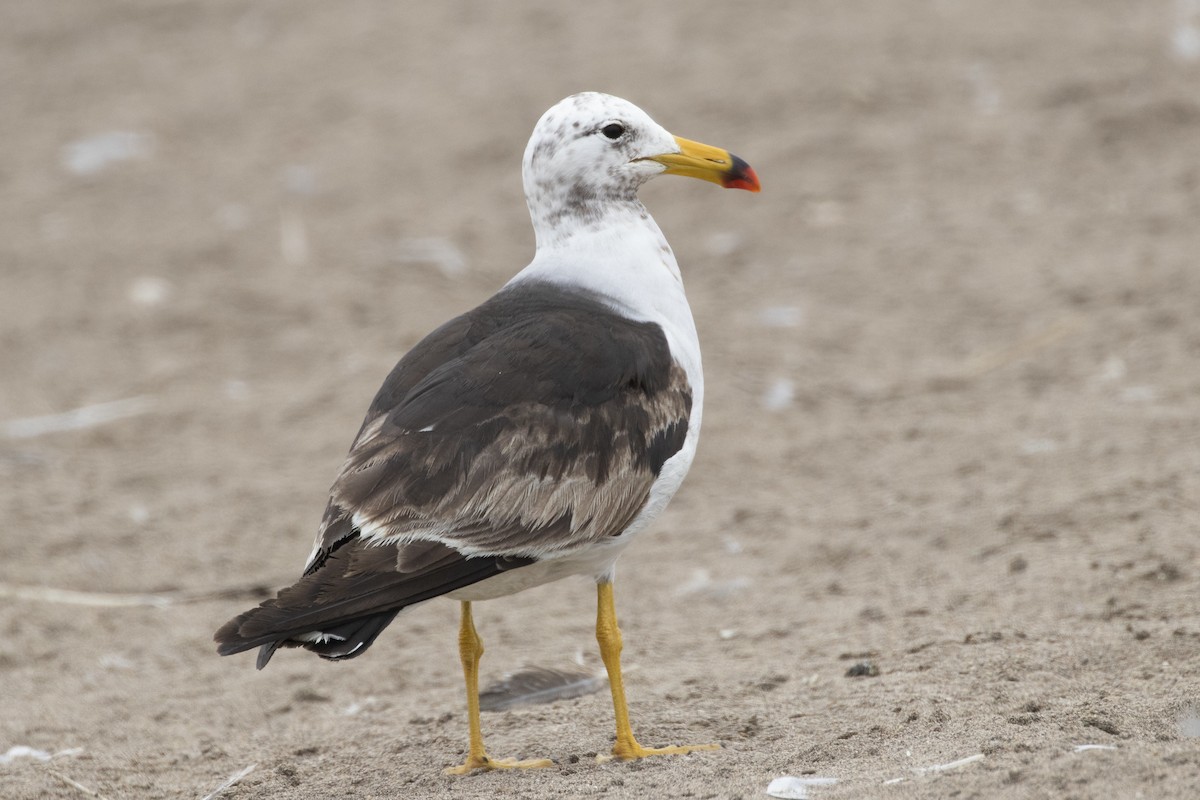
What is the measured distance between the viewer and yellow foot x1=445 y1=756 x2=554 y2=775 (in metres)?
4.67

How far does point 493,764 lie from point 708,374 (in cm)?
424

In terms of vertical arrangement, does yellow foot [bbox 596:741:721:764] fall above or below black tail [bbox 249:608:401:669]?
below

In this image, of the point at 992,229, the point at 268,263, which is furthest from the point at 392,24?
the point at 992,229

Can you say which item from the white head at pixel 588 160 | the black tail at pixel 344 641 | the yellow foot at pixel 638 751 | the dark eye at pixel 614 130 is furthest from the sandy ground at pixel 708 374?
the dark eye at pixel 614 130

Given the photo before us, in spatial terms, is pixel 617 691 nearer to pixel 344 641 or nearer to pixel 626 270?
pixel 344 641

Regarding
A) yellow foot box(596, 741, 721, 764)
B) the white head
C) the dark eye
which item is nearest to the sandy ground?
yellow foot box(596, 741, 721, 764)

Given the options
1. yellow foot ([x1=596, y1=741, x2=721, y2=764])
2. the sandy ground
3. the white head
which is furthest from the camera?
the white head

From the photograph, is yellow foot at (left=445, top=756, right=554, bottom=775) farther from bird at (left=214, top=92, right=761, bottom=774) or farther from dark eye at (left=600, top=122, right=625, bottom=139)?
dark eye at (left=600, top=122, right=625, bottom=139)

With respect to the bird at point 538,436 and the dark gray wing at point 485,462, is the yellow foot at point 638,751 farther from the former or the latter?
the dark gray wing at point 485,462

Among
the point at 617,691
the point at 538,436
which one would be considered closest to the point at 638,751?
the point at 617,691

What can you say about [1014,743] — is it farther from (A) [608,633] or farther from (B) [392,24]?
(B) [392,24]

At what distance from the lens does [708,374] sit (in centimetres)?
865

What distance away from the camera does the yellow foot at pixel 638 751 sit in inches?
182

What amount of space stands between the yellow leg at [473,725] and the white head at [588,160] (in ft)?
4.41
